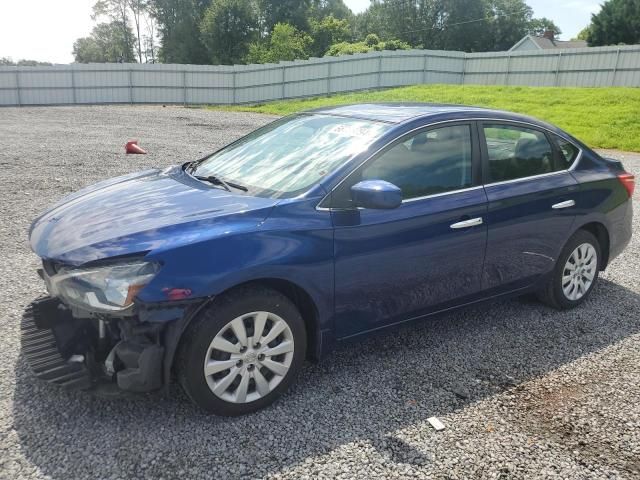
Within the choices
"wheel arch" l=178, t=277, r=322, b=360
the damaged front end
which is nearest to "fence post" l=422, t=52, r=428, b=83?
"wheel arch" l=178, t=277, r=322, b=360

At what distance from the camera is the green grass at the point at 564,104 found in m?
15.5

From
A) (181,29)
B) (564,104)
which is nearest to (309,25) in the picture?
(181,29)

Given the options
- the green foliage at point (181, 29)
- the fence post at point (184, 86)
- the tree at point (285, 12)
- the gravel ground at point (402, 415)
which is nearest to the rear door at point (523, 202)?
the gravel ground at point (402, 415)

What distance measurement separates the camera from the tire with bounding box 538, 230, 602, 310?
447 cm

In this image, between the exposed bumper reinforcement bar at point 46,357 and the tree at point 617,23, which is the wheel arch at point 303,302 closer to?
the exposed bumper reinforcement bar at point 46,357

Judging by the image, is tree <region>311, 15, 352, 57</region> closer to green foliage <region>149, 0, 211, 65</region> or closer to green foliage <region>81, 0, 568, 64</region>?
green foliage <region>81, 0, 568, 64</region>

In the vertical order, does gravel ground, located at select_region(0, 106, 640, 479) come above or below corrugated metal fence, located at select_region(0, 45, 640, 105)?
below

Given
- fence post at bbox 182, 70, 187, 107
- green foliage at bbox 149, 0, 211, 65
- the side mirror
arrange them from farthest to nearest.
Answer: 1. green foliage at bbox 149, 0, 211, 65
2. fence post at bbox 182, 70, 187, 107
3. the side mirror

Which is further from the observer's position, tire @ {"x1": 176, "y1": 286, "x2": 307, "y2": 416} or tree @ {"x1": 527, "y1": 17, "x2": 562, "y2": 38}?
tree @ {"x1": 527, "y1": 17, "x2": 562, "y2": 38}

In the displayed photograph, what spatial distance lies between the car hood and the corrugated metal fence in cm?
2422

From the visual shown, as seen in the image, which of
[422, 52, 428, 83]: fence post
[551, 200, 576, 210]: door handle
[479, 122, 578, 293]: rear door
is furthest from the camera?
[422, 52, 428, 83]: fence post

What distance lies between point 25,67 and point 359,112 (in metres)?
27.9

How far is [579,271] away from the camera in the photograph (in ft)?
15.1

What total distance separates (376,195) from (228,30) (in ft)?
178
